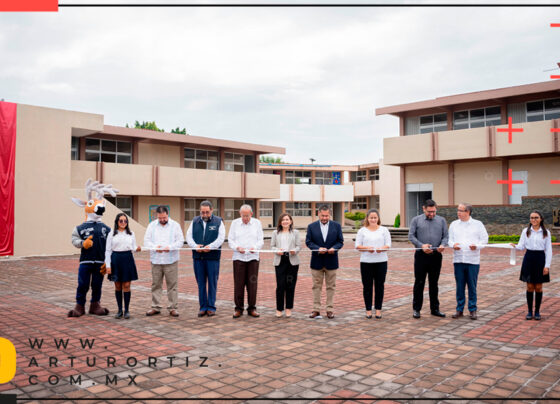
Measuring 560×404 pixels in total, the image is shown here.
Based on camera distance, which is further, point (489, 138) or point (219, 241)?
point (489, 138)

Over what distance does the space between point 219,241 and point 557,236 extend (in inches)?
816

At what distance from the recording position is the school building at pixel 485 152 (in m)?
24.6

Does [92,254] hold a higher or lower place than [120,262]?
higher

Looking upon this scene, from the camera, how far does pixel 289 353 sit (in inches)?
218

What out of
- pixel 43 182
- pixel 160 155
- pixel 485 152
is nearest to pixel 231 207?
pixel 160 155

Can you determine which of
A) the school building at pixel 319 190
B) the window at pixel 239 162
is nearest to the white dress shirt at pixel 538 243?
the window at pixel 239 162

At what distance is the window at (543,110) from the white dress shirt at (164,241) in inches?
966

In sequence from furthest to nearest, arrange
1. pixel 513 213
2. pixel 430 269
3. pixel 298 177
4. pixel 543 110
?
pixel 298 177 < pixel 543 110 < pixel 513 213 < pixel 430 269

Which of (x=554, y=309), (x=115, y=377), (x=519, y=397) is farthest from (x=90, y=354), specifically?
(x=554, y=309)

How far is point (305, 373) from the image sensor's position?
4.82 meters

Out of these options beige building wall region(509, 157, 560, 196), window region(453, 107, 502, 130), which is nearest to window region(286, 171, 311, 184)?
window region(453, 107, 502, 130)

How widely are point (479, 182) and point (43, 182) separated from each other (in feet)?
76.4

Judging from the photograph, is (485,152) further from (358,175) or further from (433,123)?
(358,175)

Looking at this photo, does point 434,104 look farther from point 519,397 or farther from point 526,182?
point 519,397
